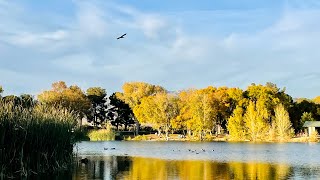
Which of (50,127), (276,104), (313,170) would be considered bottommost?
(313,170)

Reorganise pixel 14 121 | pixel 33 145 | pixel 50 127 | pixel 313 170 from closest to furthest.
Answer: pixel 14 121 → pixel 33 145 → pixel 50 127 → pixel 313 170

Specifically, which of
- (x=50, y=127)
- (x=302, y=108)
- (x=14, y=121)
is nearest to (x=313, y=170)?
(x=50, y=127)

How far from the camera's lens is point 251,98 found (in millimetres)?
69812

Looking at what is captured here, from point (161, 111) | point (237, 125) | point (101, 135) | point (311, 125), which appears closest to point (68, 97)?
point (101, 135)

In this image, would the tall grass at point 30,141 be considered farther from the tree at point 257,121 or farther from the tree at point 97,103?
the tree at point 97,103

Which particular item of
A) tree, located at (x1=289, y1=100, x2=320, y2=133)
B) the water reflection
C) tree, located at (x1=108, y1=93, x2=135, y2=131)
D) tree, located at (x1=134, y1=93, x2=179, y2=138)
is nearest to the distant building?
tree, located at (x1=289, y1=100, x2=320, y2=133)

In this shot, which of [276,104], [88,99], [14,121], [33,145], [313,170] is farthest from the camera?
[88,99]

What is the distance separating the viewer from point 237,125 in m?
65.8

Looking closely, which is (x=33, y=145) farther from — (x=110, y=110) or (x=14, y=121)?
(x=110, y=110)

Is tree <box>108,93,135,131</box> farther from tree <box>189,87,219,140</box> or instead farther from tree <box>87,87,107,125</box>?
tree <box>189,87,219,140</box>

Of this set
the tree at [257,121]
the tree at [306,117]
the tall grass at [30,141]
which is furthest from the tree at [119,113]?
the tall grass at [30,141]

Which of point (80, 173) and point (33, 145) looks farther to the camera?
point (80, 173)

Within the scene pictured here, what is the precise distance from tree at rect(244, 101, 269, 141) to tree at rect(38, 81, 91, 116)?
2666 cm

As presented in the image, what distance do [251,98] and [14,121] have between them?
179ft
